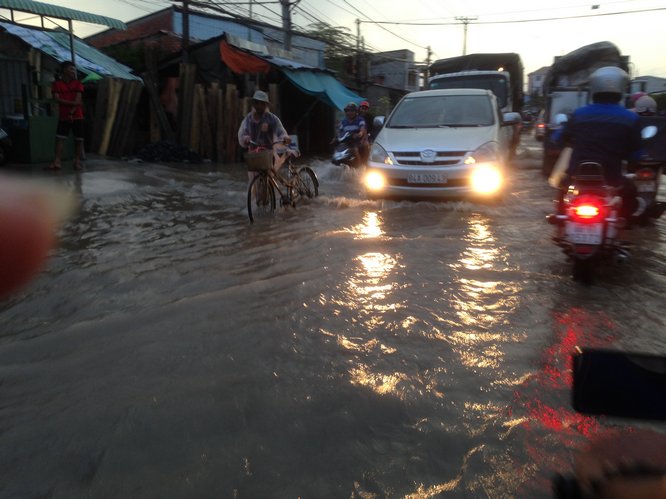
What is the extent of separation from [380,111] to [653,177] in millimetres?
22069

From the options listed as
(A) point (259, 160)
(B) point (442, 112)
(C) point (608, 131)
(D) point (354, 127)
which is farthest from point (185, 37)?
(C) point (608, 131)

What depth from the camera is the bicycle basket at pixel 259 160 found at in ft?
22.6

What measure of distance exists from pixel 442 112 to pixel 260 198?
3.17 m

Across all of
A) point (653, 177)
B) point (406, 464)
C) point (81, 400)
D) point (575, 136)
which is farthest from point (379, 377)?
point (653, 177)

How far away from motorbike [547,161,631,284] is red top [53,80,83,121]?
345 inches

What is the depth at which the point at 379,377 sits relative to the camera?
2967 mm

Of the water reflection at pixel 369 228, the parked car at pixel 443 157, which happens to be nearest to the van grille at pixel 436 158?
the parked car at pixel 443 157

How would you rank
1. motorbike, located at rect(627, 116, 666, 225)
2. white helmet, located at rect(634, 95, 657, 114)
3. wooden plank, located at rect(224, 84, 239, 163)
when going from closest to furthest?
1. motorbike, located at rect(627, 116, 666, 225)
2. white helmet, located at rect(634, 95, 657, 114)
3. wooden plank, located at rect(224, 84, 239, 163)

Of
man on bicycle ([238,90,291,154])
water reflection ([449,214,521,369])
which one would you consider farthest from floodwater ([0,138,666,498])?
man on bicycle ([238,90,291,154])

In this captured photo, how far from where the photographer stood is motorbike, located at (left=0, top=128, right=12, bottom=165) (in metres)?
9.98

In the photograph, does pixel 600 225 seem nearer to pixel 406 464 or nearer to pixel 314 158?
pixel 406 464

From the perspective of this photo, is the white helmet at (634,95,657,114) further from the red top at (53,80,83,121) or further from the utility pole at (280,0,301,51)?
the utility pole at (280,0,301,51)

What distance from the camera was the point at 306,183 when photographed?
8.78 meters

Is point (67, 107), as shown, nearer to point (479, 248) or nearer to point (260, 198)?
point (260, 198)
